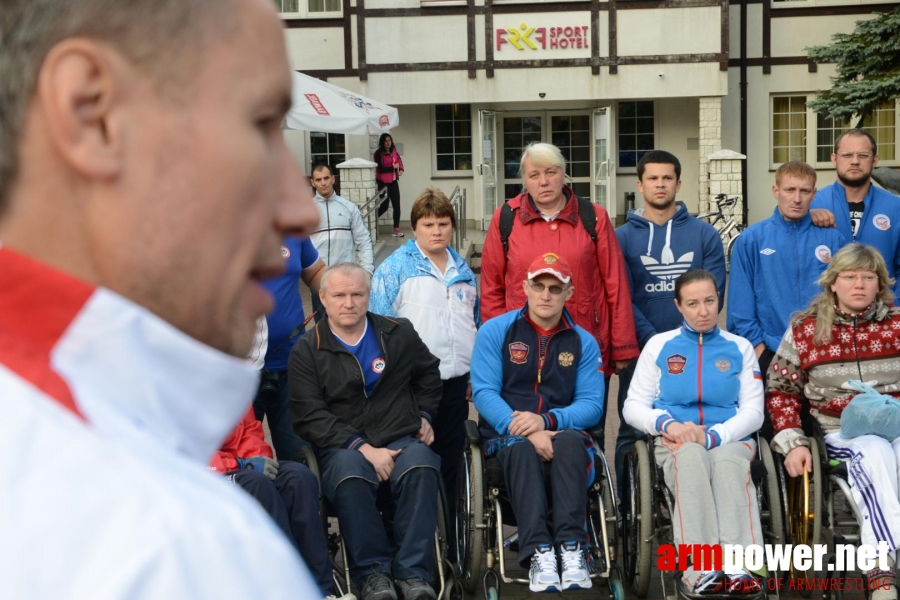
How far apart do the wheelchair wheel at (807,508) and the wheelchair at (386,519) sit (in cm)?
162

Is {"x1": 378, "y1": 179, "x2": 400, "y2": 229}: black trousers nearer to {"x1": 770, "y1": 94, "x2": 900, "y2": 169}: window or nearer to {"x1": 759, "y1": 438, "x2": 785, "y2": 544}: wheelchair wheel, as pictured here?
{"x1": 770, "y1": 94, "x2": 900, "y2": 169}: window

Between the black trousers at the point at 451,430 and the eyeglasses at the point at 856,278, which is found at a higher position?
the eyeglasses at the point at 856,278

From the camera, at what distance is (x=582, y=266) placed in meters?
5.71

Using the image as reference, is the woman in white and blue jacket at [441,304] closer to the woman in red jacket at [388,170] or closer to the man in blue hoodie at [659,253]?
the man in blue hoodie at [659,253]

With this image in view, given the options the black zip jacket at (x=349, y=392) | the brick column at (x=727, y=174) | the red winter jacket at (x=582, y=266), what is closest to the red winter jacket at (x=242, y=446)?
the black zip jacket at (x=349, y=392)

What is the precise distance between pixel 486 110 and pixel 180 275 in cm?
2244

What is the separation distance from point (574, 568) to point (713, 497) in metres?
0.72

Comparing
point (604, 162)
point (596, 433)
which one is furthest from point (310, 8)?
point (596, 433)

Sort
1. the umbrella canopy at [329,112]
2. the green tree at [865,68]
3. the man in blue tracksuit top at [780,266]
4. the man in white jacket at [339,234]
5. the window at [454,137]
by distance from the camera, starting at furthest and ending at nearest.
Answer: the window at [454,137], the green tree at [865,68], the umbrella canopy at [329,112], the man in white jacket at [339,234], the man in blue tracksuit top at [780,266]

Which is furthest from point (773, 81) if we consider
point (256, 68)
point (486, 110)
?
point (256, 68)

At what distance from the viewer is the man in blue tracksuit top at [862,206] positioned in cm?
619

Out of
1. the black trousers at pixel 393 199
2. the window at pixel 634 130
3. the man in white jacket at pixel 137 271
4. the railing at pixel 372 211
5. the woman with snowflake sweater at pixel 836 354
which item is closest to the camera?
the man in white jacket at pixel 137 271

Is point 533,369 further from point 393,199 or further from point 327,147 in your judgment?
point 327,147

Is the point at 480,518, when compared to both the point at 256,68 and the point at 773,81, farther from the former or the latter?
the point at 773,81
